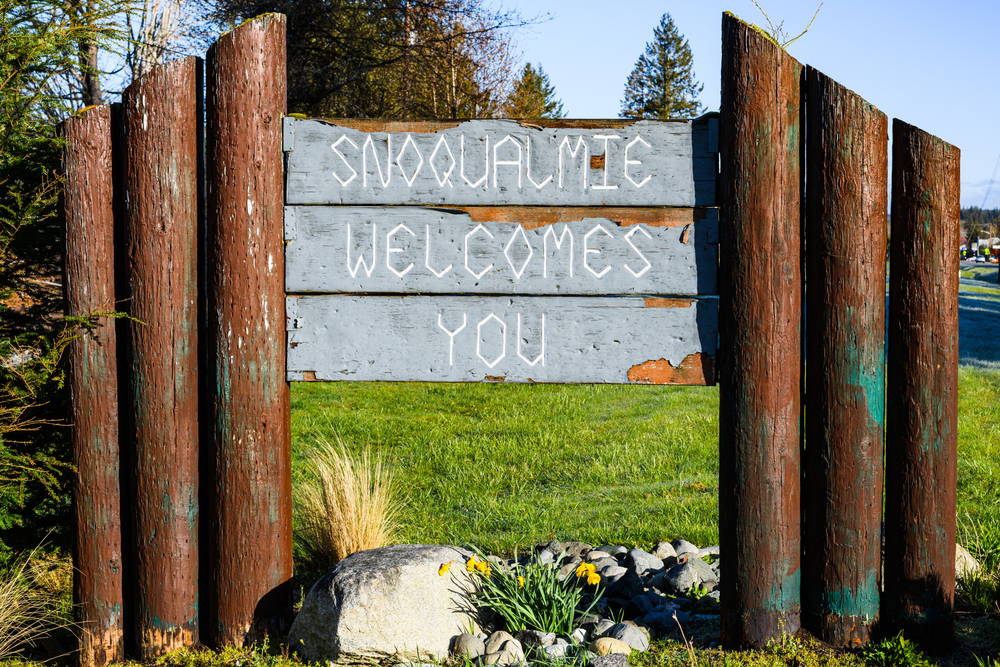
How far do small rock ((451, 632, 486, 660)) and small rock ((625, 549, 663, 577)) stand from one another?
128 cm

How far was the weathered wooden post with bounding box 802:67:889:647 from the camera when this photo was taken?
3.02 meters

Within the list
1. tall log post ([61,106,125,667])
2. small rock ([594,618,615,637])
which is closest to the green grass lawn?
small rock ([594,618,615,637])

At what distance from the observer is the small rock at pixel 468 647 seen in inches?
124

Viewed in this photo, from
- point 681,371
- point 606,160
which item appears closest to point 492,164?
point 606,160

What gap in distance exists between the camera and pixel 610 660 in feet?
9.49

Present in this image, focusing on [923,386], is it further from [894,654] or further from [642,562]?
[642,562]

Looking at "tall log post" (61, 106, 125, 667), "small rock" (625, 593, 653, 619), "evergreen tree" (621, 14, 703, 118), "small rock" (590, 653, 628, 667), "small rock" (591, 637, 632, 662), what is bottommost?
"small rock" (625, 593, 653, 619)

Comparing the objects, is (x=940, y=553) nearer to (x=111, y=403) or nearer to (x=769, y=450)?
(x=769, y=450)

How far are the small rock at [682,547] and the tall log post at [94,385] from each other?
3.08 m

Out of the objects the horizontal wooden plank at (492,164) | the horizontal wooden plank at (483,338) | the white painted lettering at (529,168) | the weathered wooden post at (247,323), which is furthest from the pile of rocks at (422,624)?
the white painted lettering at (529,168)

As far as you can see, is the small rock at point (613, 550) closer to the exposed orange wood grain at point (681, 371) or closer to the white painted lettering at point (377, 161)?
the exposed orange wood grain at point (681, 371)

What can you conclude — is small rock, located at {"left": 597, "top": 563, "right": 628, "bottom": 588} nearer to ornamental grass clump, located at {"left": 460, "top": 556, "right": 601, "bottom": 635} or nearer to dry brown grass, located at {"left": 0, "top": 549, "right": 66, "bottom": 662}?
ornamental grass clump, located at {"left": 460, "top": 556, "right": 601, "bottom": 635}

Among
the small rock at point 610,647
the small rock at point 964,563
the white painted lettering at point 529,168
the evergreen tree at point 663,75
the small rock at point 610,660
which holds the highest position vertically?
the evergreen tree at point 663,75

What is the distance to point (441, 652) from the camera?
10.4 feet
